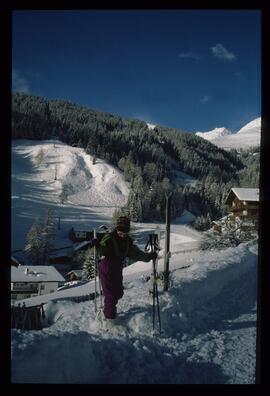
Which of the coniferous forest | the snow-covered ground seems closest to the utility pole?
the snow-covered ground

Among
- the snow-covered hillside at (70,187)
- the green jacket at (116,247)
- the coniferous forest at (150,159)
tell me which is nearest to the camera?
the green jacket at (116,247)

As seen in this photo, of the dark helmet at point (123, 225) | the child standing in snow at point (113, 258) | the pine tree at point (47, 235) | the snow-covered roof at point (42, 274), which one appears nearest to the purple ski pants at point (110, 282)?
the child standing in snow at point (113, 258)

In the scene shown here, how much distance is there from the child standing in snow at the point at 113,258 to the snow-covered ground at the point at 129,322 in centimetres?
35

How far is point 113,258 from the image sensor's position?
4.89 metres

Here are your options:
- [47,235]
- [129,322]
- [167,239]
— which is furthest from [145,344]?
[47,235]

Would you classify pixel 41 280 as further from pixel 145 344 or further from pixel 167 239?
pixel 145 344

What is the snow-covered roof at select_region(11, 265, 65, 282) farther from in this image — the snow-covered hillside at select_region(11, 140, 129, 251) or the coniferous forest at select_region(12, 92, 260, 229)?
the coniferous forest at select_region(12, 92, 260, 229)

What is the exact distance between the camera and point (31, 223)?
576cm

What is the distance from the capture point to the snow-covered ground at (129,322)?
3625 millimetres

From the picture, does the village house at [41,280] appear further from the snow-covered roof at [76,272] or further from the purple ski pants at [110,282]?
the purple ski pants at [110,282]

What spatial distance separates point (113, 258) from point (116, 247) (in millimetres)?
167

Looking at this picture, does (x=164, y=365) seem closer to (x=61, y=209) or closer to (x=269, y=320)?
(x=269, y=320)

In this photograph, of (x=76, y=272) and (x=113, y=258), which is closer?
(x=113, y=258)
